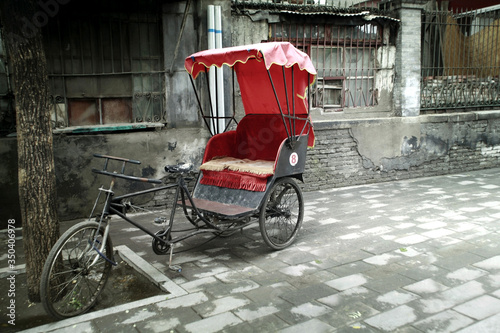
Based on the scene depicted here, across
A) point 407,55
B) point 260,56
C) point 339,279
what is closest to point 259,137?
point 260,56

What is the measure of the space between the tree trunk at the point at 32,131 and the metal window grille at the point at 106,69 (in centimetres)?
296

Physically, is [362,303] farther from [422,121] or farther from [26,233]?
[422,121]

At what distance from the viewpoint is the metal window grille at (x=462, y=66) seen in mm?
9781

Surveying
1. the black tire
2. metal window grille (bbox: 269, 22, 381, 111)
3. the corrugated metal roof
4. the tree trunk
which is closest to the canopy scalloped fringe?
the tree trunk

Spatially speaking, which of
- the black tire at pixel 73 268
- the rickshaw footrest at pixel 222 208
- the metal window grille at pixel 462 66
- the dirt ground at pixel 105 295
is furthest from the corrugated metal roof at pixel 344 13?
the black tire at pixel 73 268

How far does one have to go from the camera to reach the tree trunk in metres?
3.60

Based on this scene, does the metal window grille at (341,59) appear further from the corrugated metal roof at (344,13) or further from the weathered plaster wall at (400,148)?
the weathered plaster wall at (400,148)

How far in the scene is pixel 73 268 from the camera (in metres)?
3.67

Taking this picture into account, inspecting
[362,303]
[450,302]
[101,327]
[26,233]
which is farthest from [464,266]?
[26,233]

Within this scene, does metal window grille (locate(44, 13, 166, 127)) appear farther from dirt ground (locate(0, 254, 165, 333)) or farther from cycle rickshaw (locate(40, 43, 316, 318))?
dirt ground (locate(0, 254, 165, 333))

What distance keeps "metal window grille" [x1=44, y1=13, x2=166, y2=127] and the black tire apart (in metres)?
3.47

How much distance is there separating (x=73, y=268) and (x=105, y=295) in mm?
542

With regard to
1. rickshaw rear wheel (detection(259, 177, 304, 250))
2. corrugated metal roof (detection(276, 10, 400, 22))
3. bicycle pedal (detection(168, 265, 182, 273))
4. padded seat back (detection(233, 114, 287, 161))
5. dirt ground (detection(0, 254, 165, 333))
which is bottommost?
dirt ground (detection(0, 254, 165, 333))

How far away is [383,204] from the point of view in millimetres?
7246
